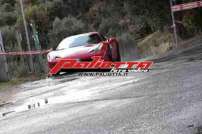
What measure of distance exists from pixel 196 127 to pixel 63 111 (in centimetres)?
395

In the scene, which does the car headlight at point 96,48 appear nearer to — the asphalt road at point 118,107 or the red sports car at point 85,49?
the red sports car at point 85,49

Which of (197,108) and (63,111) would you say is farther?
(63,111)

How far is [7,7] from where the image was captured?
70625mm

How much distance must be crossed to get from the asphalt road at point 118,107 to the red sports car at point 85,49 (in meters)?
5.04

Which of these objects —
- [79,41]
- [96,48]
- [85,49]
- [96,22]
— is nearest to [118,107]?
[85,49]

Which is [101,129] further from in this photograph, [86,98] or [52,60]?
[52,60]

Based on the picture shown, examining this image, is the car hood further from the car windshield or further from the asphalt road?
the asphalt road

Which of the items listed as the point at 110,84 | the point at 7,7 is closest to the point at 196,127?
the point at 110,84

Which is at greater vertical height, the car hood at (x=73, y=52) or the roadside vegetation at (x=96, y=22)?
the car hood at (x=73, y=52)

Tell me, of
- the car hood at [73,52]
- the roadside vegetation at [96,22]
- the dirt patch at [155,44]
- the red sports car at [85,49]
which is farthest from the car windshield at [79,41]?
the dirt patch at [155,44]

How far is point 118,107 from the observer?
10.4 metres

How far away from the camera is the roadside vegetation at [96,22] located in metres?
32.2

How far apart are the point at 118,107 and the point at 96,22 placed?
181 ft

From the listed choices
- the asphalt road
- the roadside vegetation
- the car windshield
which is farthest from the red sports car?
the asphalt road
